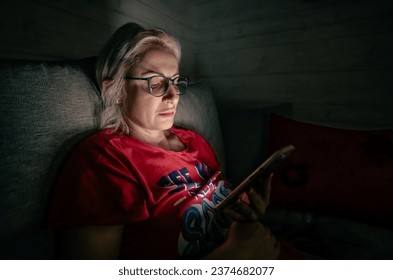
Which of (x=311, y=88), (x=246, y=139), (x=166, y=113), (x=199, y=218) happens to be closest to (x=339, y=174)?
(x=246, y=139)

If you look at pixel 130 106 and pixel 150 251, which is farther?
pixel 130 106

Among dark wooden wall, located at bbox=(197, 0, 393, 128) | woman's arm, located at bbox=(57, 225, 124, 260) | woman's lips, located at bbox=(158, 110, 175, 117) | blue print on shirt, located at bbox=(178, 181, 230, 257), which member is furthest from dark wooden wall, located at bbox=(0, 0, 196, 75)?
blue print on shirt, located at bbox=(178, 181, 230, 257)

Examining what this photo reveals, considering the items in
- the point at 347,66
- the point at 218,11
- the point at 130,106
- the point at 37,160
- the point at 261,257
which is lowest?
the point at 261,257

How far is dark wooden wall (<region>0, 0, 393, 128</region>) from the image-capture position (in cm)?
112

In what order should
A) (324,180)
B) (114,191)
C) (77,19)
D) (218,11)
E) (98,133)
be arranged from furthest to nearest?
1. (218,11)
2. (77,19)
3. (324,180)
4. (98,133)
5. (114,191)

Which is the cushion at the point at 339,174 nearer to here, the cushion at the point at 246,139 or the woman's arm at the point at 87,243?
the cushion at the point at 246,139

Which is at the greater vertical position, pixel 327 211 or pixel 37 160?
pixel 37 160

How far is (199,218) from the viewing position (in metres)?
0.73

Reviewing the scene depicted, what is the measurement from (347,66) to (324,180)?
33.9 inches

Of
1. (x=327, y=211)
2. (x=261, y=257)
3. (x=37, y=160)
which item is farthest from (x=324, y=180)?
(x=37, y=160)

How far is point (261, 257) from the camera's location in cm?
70

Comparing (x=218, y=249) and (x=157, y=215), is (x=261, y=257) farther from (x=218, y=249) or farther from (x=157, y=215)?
(x=157, y=215)

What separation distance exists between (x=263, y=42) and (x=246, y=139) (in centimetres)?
80

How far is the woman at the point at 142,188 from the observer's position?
604mm
